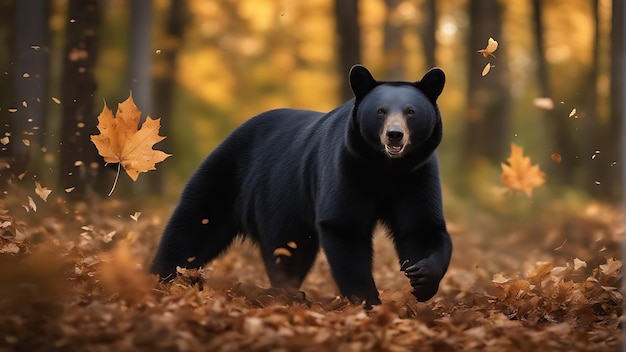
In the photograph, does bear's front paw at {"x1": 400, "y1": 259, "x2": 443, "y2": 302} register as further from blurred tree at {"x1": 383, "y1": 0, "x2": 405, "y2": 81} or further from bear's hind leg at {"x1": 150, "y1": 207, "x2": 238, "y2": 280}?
blurred tree at {"x1": 383, "y1": 0, "x2": 405, "y2": 81}

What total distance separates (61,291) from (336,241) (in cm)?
180

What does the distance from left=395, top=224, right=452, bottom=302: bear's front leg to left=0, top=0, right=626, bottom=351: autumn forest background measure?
0.19m

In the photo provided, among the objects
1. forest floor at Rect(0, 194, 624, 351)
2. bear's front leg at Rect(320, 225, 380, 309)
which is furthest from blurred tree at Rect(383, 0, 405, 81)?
bear's front leg at Rect(320, 225, 380, 309)

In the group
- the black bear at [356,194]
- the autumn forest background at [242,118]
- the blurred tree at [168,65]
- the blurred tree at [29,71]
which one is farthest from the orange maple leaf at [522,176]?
the blurred tree at [168,65]

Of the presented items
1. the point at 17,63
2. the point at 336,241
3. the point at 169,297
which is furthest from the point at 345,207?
the point at 17,63

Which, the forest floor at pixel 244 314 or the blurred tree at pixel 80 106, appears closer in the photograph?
the forest floor at pixel 244 314

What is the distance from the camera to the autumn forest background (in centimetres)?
483

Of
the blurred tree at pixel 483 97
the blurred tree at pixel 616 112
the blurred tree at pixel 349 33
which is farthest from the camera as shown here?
the blurred tree at pixel 483 97

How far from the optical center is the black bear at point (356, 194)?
578cm

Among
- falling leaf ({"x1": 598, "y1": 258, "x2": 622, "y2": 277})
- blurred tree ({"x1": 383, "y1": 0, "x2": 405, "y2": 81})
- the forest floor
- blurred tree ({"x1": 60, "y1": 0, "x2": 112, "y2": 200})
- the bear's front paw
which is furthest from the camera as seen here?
blurred tree ({"x1": 383, "y1": 0, "x2": 405, "y2": 81})

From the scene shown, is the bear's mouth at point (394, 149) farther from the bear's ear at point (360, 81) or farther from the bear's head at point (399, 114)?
the bear's ear at point (360, 81)

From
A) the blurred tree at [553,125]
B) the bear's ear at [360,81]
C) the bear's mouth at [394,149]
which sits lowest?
the blurred tree at [553,125]

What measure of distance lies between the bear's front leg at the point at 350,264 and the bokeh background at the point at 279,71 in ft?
17.5

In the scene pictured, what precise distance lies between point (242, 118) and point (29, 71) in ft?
40.3
